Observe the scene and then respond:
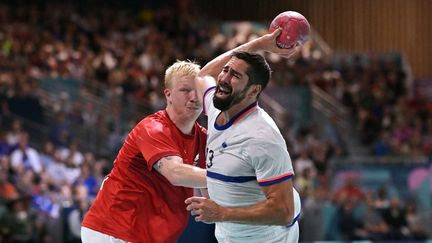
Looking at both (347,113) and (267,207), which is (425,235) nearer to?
(347,113)

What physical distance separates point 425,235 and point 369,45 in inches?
613

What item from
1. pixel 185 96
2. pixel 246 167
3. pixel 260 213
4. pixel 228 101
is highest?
pixel 228 101

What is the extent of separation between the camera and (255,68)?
5.45 meters

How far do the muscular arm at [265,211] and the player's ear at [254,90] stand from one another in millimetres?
645

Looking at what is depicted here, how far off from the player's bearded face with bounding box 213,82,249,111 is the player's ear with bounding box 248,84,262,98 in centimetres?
5

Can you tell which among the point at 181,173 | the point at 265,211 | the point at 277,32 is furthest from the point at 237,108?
the point at 277,32

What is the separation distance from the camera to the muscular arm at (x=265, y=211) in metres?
5.09

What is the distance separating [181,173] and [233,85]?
76 cm

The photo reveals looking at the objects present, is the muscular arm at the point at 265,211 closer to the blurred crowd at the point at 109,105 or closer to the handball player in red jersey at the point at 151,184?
the handball player in red jersey at the point at 151,184

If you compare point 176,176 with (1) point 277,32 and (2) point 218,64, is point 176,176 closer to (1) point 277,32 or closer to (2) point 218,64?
(2) point 218,64

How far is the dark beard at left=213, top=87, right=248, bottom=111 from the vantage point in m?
5.35

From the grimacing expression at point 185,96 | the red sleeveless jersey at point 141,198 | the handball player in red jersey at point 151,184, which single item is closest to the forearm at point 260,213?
the handball player in red jersey at point 151,184

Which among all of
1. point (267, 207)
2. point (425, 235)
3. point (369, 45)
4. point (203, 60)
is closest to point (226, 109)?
point (267, 207)

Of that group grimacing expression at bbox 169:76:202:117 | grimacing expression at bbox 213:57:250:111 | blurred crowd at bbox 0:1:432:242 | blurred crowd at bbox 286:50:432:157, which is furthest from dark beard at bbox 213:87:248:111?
blurred crowd at bbox 286:50:432:157
